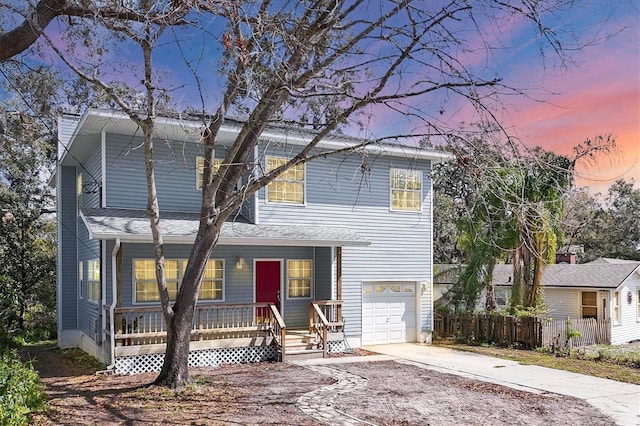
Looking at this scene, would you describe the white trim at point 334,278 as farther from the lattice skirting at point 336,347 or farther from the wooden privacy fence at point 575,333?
the wooden privacy fence at point 575,333

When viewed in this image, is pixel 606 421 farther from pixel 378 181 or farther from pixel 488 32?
pixel 378 181

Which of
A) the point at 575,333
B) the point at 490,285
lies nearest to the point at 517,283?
the point at 490,285

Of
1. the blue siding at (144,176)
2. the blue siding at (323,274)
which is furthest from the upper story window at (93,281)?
the blue siding at (323,274)

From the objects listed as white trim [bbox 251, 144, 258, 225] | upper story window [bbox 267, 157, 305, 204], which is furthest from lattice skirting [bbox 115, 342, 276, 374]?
upper story window [bbox 267, 157, 305, 204]

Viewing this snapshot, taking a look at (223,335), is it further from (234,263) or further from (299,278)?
(299,278)

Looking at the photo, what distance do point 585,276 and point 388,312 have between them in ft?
34.0

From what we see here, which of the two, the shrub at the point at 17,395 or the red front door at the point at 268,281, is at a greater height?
the red front door at the point at 268,281

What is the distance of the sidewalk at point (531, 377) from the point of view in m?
9.47

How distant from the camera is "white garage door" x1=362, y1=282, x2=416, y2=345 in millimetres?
16578

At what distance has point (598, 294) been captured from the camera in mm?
21562

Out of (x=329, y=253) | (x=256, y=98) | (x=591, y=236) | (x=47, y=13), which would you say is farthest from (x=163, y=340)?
(x=591, y=236)

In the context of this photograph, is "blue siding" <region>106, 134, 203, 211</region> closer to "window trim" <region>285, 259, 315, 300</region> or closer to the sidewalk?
"window trim" <region>285, 259, 315, 300</region>

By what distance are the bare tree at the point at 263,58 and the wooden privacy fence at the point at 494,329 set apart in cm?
946

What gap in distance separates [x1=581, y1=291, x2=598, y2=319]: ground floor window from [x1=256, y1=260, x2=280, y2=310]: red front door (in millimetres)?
13357
